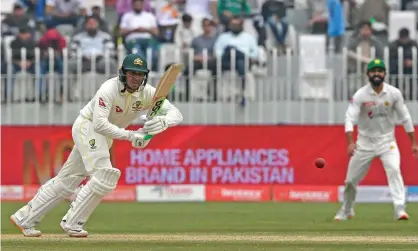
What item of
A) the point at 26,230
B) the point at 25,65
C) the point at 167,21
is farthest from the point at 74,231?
the point at 167,21

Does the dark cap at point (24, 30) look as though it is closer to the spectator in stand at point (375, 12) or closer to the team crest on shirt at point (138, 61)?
the spectator in stand at point (375, 12)

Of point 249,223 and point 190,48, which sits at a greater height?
point 190,48

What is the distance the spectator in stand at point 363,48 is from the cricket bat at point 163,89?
27.8ft

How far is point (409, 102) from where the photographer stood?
17.9 metres

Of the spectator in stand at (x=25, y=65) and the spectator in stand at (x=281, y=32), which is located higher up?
the spectator in stand at (x=281, y=32)

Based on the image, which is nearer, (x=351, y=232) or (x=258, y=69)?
(x=351, y=232)

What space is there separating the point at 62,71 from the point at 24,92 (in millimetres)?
676

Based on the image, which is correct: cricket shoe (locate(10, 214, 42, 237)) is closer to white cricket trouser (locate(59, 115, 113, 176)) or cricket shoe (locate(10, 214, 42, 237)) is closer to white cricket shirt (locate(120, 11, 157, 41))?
white cricket trouser (locate(59, 115, 113, 176))

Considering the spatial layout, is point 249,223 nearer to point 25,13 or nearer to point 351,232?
point 351,232

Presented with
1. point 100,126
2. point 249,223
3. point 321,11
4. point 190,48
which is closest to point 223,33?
point 190,48

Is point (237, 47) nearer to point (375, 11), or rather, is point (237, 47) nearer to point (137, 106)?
point (375, 11)

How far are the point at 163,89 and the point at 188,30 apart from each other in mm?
8985

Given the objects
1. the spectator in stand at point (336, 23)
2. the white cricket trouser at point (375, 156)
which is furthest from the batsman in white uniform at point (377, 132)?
the spectator in stand at point (336, 23)

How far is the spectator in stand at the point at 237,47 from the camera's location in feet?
59.3
